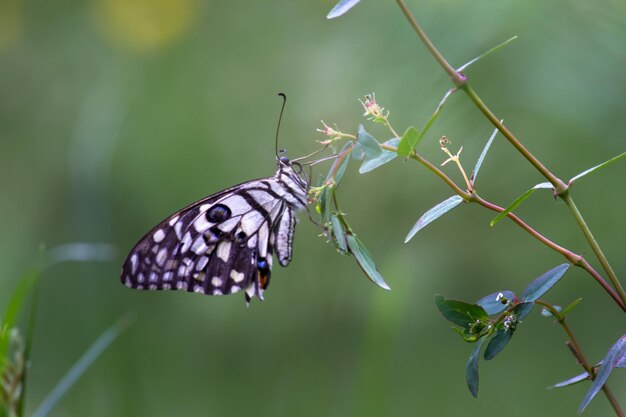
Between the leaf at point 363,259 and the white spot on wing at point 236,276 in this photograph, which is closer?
the leaf at point 363,259

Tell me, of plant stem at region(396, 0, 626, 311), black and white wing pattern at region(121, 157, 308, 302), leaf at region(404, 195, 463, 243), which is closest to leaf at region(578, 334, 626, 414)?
plant stem at region(396, 0, 626, 311)

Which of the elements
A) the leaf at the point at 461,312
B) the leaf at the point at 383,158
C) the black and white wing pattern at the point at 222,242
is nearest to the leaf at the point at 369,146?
the leaf at the point at 383,158

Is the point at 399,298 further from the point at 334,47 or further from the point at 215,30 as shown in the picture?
the point at 215,30

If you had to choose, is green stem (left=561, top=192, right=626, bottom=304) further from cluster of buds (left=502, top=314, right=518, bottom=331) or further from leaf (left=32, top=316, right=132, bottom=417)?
leaf (left=32, top=316, right=132, bottom=417)

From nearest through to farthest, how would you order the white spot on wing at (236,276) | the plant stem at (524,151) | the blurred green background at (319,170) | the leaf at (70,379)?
the plant stem at (524,151) < the leaf at (70,379) < the white spot on wing at (236,276) < the blurred green background at (319,170)

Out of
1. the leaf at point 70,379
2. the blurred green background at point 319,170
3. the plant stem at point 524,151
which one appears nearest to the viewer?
the plant stem at point 524,151

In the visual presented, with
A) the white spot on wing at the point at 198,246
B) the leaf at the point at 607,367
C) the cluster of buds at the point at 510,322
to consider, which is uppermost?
the white spot on wing at the point at 198,246

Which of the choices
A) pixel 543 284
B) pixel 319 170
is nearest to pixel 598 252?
pixel 543 284

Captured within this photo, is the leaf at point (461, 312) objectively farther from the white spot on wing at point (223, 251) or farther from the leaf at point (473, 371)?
the white spot on wing at point (223, 251)

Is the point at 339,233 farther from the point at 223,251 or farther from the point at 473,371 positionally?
the point at 223,251
